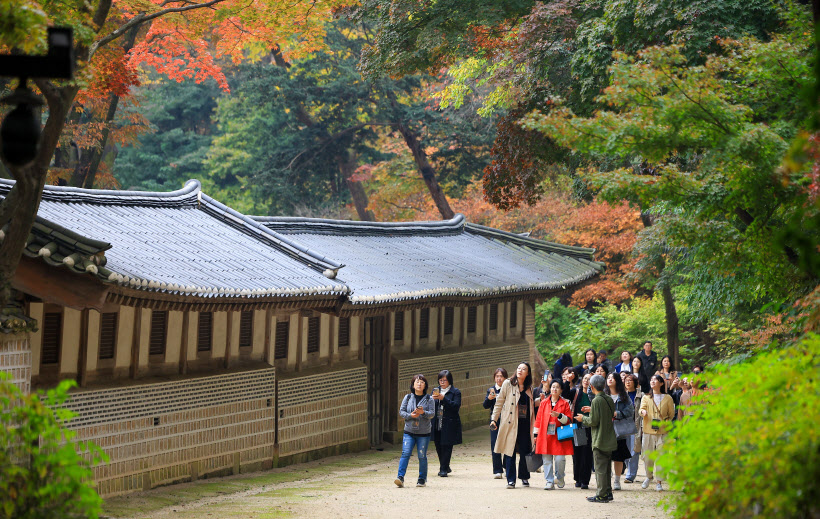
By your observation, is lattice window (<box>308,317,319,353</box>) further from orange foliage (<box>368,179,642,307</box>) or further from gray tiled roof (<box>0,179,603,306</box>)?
orange foliage (<box>368,179,642,307</box>)

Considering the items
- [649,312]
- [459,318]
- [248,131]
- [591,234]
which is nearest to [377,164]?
[248,131]

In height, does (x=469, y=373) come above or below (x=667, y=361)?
below

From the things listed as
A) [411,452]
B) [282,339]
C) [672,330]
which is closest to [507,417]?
[411,452]

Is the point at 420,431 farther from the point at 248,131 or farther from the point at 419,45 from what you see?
the point at 248,131

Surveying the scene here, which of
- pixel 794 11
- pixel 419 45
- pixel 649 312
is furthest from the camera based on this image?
pixel 649 312

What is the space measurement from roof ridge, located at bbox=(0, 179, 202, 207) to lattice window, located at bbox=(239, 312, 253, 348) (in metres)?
2.74

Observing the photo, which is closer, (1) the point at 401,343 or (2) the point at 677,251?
(1) the point at 401,343

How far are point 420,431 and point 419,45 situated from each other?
8.52m

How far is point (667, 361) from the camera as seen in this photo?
1561 cm

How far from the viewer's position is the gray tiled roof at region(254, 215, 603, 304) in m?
17.4

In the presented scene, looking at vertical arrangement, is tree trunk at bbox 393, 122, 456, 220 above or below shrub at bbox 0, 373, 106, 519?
above

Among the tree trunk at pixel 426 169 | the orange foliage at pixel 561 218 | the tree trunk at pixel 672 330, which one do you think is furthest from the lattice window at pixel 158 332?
the tree trunk at pixel 426 169

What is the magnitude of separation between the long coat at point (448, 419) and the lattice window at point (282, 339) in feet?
9.90

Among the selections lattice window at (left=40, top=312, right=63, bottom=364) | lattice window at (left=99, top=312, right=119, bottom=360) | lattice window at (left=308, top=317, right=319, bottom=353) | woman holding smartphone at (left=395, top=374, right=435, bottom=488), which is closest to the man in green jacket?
woman holding smartphone at (left=395, top=374, right=435, bottom=488)
